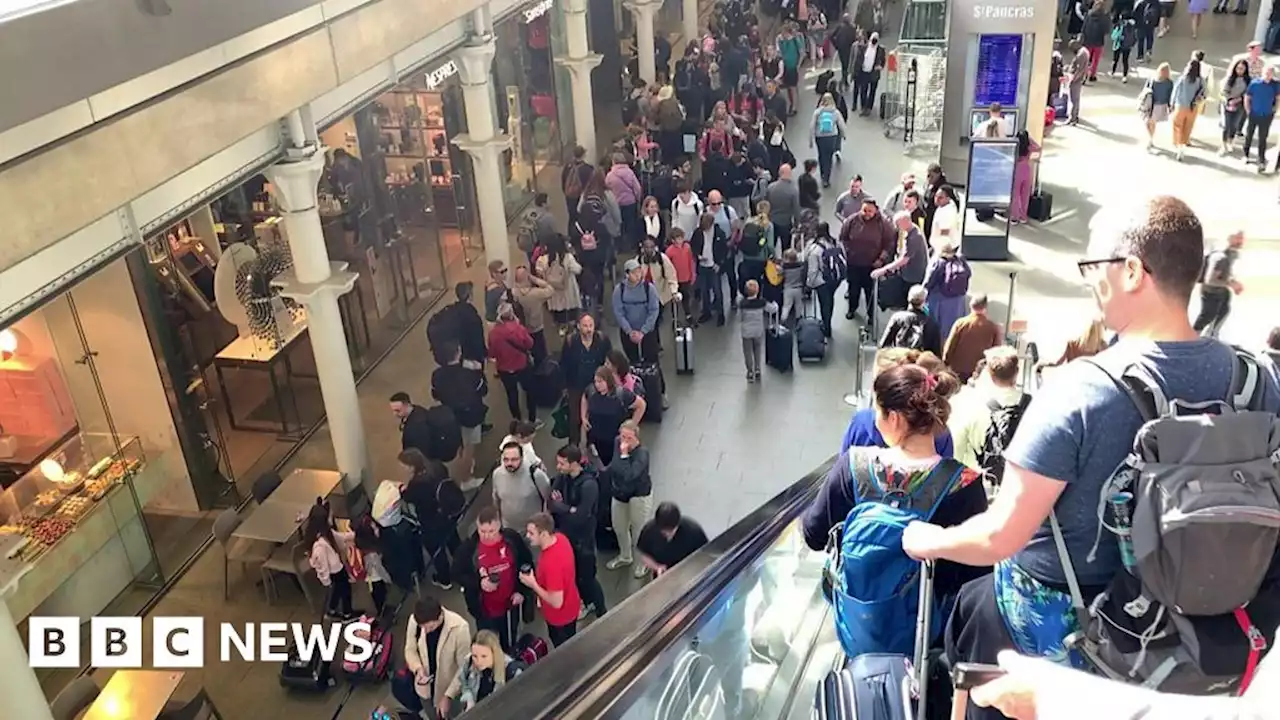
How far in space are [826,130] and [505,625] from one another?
33.1ft

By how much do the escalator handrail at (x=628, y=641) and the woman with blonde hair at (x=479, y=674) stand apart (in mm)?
2524

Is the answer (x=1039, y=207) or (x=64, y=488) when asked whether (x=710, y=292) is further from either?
(x=64, y=488)

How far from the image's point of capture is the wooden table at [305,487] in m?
9.18

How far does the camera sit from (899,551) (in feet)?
9.49

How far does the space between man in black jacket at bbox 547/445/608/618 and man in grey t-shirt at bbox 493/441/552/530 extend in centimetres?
11

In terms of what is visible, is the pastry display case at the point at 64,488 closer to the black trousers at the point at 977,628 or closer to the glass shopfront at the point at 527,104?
the black trousers at the point at 977,628

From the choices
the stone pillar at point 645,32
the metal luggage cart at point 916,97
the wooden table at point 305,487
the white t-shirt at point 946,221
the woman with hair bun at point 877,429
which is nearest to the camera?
the woman with hair bun at point 877,429

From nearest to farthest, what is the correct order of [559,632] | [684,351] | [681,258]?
[559,632] → [684,351] → [681,258]

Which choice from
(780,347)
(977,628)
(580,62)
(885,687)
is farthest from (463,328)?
(977,628)

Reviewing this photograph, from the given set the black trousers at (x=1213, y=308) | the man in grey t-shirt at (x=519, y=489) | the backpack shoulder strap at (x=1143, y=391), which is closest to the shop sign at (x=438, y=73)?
the man in grey t-shirt at (x=519, y=489)

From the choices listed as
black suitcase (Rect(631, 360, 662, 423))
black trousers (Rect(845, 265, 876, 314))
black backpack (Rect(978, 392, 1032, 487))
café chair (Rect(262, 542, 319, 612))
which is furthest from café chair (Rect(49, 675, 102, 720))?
black trousers (Rect(845, 265, 876, 314))

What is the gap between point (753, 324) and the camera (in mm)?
10641

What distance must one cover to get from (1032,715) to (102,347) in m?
9.22

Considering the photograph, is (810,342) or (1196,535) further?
(810,342)
